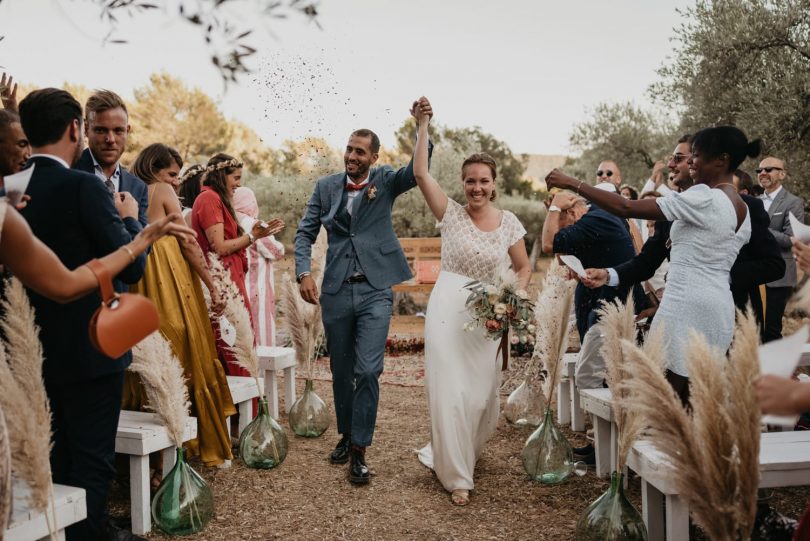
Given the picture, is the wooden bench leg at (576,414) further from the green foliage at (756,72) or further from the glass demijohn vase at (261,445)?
the green foliage at (756,72)

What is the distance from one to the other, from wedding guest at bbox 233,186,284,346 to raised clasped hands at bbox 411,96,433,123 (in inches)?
116

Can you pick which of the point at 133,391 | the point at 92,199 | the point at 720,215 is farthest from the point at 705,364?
the point at 133,391

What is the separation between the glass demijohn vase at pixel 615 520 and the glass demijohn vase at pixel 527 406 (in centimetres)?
280

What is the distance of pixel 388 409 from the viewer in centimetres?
726

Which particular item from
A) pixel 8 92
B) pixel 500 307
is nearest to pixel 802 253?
pixel 500 307

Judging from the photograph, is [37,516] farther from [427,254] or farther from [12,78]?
[427,254]

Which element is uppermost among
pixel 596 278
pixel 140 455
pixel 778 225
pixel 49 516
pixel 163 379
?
pixel 778 225

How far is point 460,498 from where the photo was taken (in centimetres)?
449

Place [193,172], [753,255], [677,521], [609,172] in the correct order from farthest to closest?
[609,172] → [193,172] → [753,255] → [677,521]

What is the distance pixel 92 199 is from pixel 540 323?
3224 millimetres

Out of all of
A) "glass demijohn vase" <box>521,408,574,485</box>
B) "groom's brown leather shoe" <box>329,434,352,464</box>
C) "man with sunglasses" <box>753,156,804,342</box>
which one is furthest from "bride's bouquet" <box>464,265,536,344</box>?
"man with sunglasses" <box>753,156,804,342</box>

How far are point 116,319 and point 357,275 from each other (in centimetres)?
285

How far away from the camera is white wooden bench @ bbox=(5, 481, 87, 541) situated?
2801 mm

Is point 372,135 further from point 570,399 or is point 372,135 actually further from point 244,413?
point 570,399
